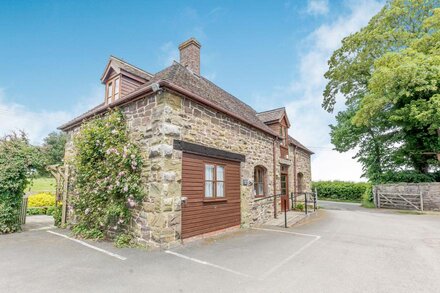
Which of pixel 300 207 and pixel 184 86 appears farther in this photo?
pixel 300 207

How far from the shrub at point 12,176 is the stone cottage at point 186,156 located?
2.01m

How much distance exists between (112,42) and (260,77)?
7770 mm

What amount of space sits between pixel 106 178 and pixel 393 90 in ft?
60.5

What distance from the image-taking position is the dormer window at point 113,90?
8.57 meters

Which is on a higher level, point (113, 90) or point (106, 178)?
point (113, 90)

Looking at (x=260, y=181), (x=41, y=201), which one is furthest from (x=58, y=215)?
(x=260, y=181)

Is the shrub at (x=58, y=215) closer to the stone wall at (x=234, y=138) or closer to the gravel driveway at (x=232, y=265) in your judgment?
the gravel driveway at (x=232, y=265)

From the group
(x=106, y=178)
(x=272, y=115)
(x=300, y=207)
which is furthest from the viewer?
(x=300, y=207)

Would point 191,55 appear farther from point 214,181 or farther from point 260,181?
point 214,181

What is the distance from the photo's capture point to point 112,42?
11320mm

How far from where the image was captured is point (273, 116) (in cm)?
1388

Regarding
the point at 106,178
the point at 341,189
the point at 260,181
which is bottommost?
the point at 341,189

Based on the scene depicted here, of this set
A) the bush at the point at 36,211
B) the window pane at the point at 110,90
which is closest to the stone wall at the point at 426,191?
the window pane at the point at 110,90

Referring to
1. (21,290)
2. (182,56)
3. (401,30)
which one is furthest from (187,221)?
(401,30)
